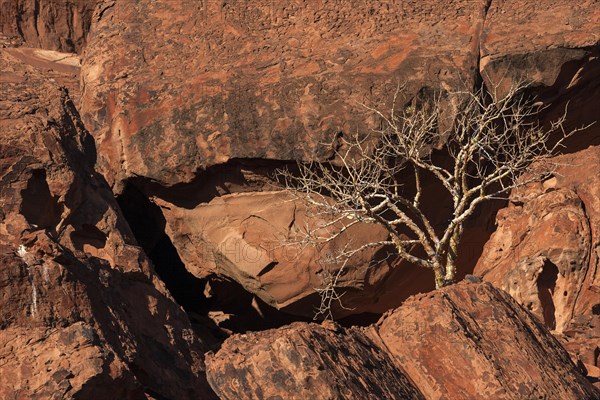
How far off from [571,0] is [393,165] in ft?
8.66

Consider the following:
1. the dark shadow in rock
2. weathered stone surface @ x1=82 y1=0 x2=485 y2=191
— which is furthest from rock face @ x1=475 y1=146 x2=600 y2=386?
the dark shadow in rock

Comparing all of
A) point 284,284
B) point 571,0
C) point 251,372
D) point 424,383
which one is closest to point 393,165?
point 284,284

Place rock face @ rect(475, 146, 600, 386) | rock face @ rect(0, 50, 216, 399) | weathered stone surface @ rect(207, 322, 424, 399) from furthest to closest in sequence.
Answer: rock face @ rect(475, 146, 600, 386), rock face @ rect(0, 50, 216, 399), weathered stone surface @ rect(207, 322, 424, 399)

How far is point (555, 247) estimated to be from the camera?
12578 millimetres

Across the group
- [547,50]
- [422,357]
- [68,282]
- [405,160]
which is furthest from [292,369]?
[547,50]

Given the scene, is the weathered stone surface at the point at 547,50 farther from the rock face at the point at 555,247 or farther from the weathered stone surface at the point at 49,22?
the weathered stone surface at the point at 49,22

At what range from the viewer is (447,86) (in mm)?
12531

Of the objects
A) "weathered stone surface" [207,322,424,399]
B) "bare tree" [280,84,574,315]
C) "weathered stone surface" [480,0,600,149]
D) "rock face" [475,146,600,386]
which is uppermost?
"weathered stone surface" [480,0,600,149]

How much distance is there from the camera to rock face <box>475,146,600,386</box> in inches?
485

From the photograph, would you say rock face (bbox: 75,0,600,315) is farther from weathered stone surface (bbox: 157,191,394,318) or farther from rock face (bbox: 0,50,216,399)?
rock face (bbox: 0,50,216,399)

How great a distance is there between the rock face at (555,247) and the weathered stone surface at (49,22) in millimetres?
5945

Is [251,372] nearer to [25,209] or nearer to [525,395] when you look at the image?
[525,395]

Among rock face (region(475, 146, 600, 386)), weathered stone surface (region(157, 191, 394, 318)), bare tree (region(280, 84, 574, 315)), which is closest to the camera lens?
Answer: bare tree (region(280, 84, 574, 315))

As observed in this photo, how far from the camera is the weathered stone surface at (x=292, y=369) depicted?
22.8ft
